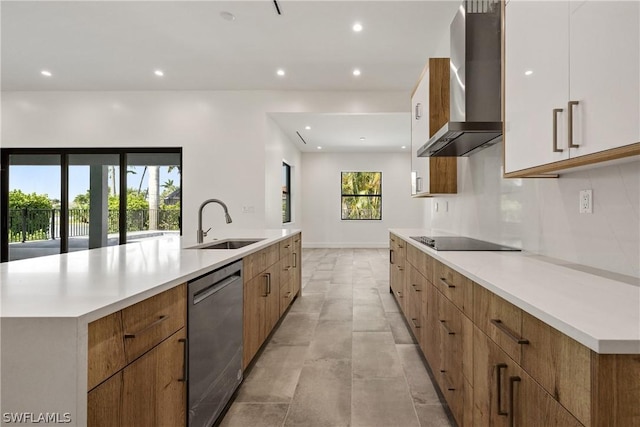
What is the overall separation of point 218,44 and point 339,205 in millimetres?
6208

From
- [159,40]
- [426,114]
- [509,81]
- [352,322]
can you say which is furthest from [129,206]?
[509,81]

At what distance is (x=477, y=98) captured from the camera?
2150 millimetres

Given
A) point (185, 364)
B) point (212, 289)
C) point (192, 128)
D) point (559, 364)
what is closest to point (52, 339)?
point (185, 364)

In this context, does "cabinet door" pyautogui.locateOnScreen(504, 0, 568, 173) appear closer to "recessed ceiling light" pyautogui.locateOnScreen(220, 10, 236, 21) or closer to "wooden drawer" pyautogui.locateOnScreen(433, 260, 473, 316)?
"wooden drawer" pyautogui.locateOnScreen(433, 260, 473, 316)

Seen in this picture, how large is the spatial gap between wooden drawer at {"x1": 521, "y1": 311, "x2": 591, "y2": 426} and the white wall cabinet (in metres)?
0.59

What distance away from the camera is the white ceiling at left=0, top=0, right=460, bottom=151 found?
333cm

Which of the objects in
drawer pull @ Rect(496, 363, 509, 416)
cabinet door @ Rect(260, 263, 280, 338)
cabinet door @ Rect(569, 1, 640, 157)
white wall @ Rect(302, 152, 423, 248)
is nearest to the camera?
cabinet door @ Rect(569, 1, 640, 157)

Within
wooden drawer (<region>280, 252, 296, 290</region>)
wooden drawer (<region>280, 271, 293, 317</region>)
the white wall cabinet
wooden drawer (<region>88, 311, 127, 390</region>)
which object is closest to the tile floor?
wooden drawer (<region>280, 271, 293, 317</region>)

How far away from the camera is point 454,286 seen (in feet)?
5.13

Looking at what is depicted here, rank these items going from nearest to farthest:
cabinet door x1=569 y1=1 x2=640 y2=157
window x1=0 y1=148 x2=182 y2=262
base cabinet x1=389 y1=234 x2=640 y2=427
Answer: base cabinet x1=389 y1=234 x2=640 y2=427 → cabinet door x1=569 y1=1 x2=640 y2=157 → window x1=0 y1=148 x2=182 y2=262

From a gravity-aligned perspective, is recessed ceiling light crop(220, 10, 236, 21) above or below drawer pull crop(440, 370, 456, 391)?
above

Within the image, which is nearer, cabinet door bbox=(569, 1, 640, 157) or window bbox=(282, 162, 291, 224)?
cabinet door bbox=(569, 1, 640, 157)

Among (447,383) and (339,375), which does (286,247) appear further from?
(447,383)

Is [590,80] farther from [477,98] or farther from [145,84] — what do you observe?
[145,84]
